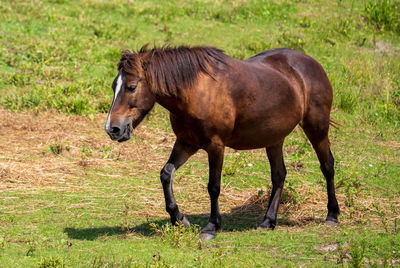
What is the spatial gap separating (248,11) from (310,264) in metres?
11.9

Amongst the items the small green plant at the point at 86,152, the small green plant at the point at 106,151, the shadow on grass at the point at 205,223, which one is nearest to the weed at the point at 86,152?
the small green plant at the point at 86,152

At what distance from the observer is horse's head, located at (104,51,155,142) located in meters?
5.43

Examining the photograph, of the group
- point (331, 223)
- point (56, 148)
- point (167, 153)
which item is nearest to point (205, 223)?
point (331, 223)

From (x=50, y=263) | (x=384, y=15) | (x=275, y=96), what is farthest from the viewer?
(x=384, y=15)

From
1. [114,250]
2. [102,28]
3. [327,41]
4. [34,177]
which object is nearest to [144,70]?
[114,250]

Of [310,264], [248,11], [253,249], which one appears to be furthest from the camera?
[248,11]

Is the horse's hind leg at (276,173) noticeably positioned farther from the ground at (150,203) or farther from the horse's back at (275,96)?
the horse's back at (275,96)

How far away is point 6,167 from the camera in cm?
803

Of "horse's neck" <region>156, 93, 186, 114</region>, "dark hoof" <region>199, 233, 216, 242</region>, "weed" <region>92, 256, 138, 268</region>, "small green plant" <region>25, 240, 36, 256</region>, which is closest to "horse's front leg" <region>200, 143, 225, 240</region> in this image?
"dark hoof" <region>199, 233, 216, 242</region>

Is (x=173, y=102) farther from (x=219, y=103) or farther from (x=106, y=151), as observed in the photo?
(x=106, y=151)

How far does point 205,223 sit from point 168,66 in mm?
1928

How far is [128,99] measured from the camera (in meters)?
5.51

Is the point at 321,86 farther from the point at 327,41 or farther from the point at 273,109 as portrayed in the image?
the point at 327,41

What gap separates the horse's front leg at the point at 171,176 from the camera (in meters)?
6.02
